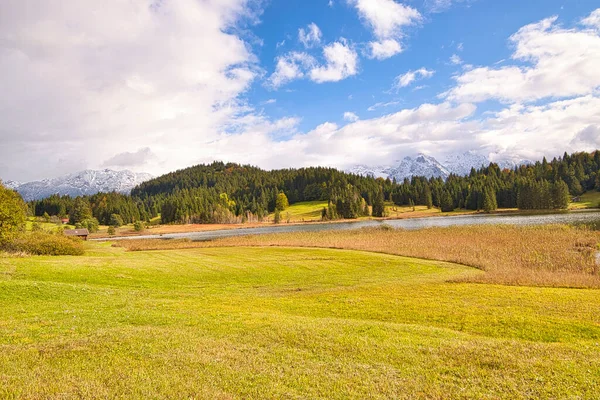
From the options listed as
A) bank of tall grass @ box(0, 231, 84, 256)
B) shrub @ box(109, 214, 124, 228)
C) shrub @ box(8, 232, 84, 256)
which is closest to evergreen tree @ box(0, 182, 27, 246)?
bank of tall grass @ box(0, 231, 84, 256)

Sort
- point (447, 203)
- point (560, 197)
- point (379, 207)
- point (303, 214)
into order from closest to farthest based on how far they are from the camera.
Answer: point (560, 197) → point (379, 207) → point (447, 203) → point (303, 214)

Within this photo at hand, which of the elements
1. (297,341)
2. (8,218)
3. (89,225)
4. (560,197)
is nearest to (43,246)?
(8,218)

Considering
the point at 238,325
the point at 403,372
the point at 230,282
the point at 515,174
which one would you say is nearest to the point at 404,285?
the point at 230,282

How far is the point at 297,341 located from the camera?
38.3 ft

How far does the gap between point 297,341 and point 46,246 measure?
36.6m

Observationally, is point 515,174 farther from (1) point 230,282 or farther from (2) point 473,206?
(1) point 230,282

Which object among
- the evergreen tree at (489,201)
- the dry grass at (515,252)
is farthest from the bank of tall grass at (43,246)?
the evergreen tree at (489,201)

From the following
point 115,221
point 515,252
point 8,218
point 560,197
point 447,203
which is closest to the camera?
point 515,252

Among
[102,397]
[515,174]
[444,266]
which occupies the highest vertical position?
[515,174]

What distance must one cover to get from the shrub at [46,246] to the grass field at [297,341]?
45.4ft

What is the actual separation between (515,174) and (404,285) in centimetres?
21002

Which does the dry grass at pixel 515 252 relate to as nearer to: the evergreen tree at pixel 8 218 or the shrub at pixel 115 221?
the evergreen tree at pixel 8 218

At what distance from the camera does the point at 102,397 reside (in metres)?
7.73

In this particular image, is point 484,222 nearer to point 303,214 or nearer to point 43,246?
→ point 43,246
